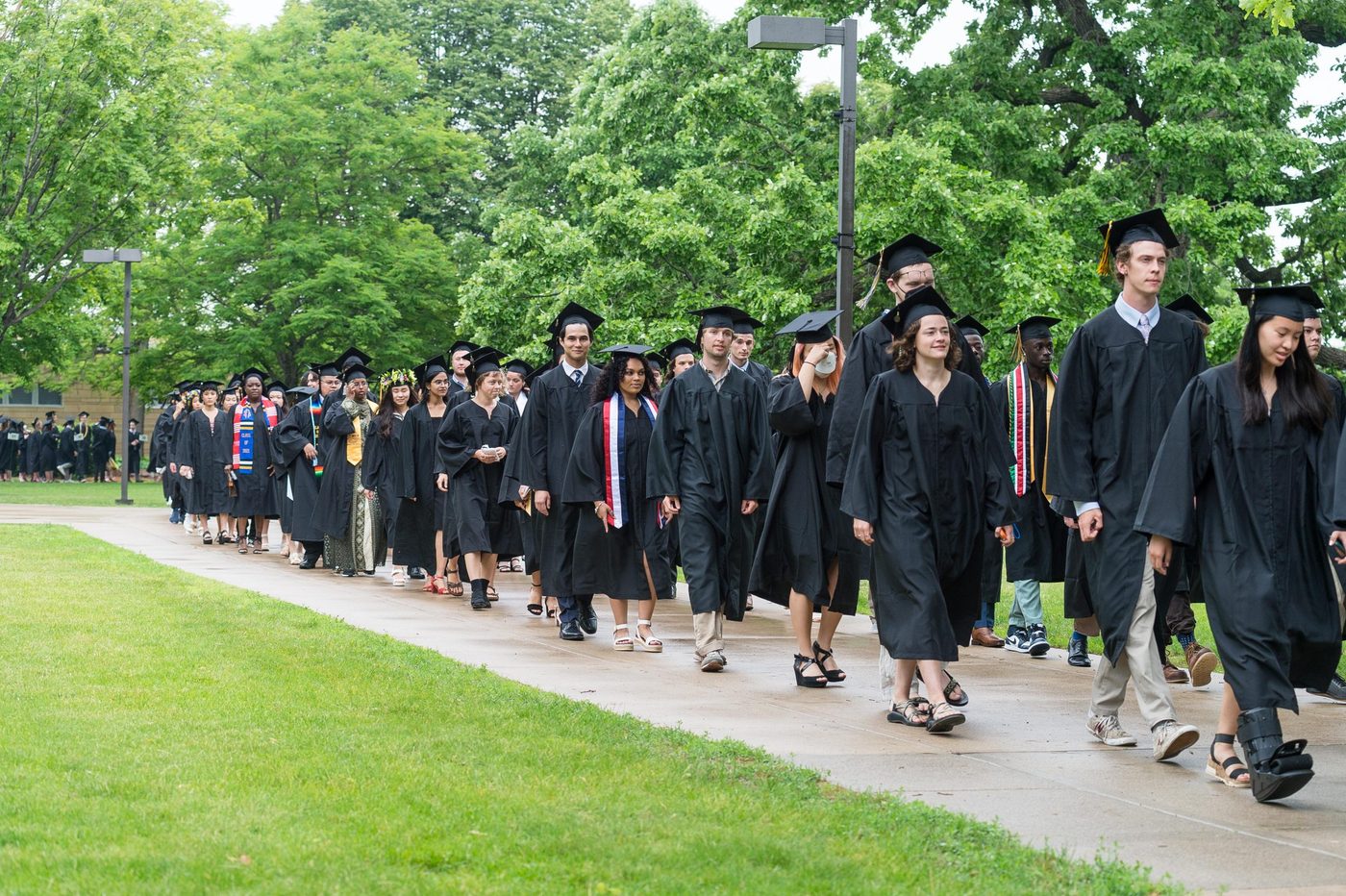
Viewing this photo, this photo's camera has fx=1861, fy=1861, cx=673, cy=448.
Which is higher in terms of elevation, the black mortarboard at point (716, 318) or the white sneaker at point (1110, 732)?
the black mortarboard at point (716, 318)

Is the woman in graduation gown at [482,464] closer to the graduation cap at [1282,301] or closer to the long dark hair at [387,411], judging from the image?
the long dark hair at [387,411]

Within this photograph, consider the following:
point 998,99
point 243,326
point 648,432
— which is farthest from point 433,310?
point 648,432

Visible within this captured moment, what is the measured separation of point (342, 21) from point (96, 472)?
46.7ft

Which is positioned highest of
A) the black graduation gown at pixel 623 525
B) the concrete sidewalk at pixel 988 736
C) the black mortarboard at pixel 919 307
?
the black mortarboard at pixel 919 307

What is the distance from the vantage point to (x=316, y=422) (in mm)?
19547

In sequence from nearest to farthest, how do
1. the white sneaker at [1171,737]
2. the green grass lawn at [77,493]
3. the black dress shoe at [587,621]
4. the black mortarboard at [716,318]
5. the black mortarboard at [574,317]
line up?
the white sneaker at [1171,737], the black mortarboard at [716,318], the black dress shoe at [587,621], the black mortarboard at [574,317], the green grass lawn at [77,493]

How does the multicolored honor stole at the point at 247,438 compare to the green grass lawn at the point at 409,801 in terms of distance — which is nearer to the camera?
the green grass lawn at the point at 409,801

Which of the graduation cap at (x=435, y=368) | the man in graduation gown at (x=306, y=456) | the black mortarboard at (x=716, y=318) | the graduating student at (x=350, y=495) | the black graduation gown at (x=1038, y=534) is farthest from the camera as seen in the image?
the man in graduation gown at (x=306, y=456)

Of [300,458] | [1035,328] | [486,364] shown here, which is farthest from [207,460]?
[1035,328]

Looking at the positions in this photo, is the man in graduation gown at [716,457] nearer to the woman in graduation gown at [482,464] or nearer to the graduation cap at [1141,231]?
the graduation cap at [1141,231]

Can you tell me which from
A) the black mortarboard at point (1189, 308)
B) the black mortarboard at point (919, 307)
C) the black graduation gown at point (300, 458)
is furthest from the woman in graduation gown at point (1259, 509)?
the black graduation gown at point (300, 458)

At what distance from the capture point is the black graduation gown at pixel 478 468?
1454cm

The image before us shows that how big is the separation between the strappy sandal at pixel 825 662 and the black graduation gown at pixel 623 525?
6.43 ft

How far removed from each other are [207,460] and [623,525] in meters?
12.2
